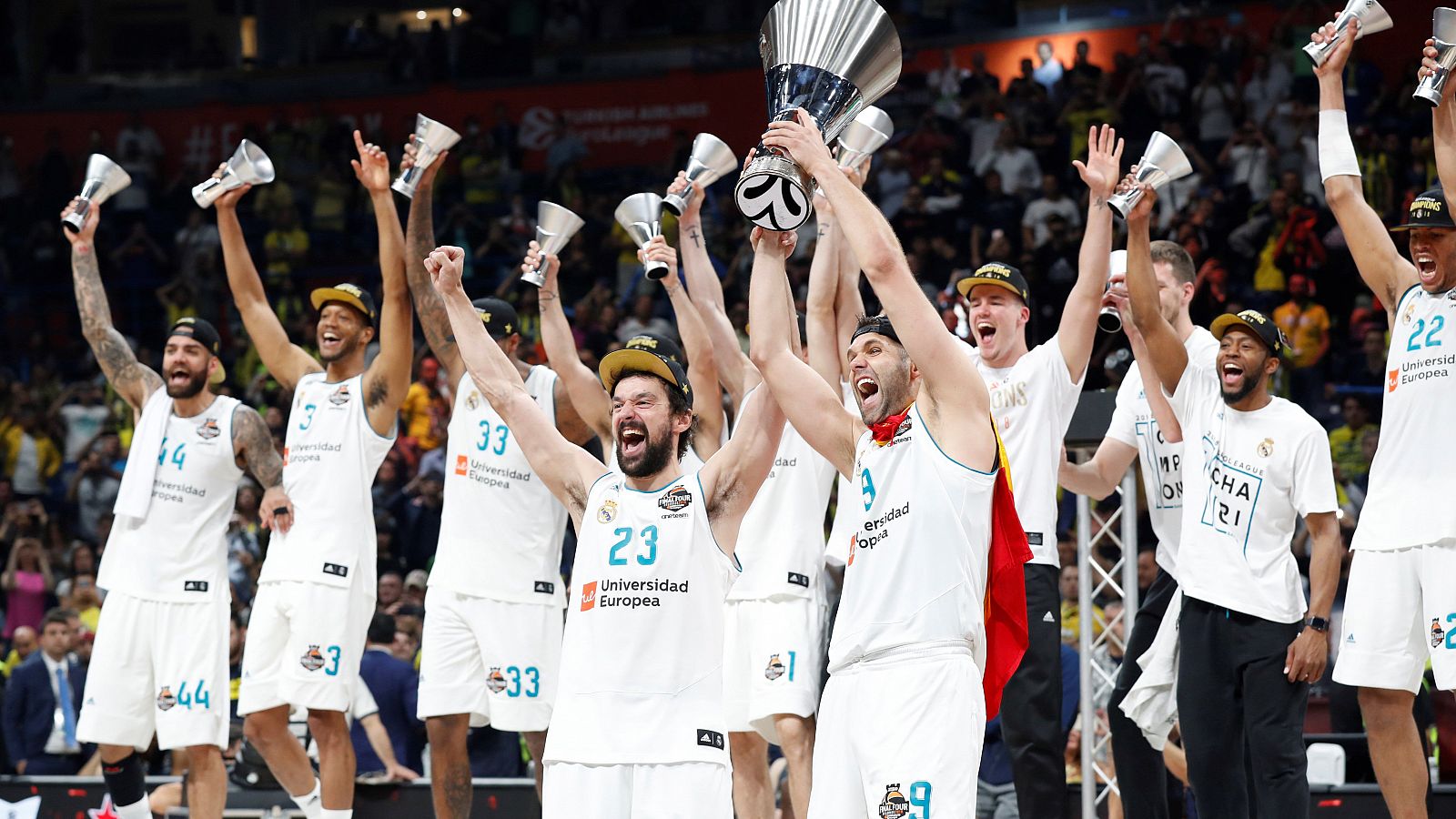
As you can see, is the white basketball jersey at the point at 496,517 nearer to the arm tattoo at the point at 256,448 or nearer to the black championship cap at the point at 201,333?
the arm tattoo at the point at 256,448

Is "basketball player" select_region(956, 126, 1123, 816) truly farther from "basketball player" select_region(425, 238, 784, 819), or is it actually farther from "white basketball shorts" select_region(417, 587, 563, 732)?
"white basketball shorts" select_region(417, 587, 563, 732)

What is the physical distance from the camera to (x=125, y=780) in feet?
27.9

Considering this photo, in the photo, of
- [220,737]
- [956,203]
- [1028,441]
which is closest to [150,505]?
[220,737]

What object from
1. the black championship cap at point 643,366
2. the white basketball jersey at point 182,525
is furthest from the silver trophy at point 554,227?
the black championship cap at point 643,366

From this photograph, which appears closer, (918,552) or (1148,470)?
(918,552)

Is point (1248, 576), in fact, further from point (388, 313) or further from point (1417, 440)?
point (388, 313)

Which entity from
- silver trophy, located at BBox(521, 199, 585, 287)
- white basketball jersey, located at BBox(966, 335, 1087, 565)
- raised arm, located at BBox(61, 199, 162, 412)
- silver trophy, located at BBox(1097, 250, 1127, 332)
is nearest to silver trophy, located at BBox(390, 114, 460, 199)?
silver trophy, located at BBox(521, 199, 585, 287)

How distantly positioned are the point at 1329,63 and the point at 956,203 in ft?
33.1

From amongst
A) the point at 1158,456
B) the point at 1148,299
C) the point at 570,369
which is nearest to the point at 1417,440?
the point at 1148,299

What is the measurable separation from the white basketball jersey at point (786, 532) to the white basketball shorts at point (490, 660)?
1082 mm

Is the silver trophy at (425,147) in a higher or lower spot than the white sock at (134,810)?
higher

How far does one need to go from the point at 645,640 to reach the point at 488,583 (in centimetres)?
281

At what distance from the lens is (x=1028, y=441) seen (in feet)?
23.2

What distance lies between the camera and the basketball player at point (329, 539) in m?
8.21
